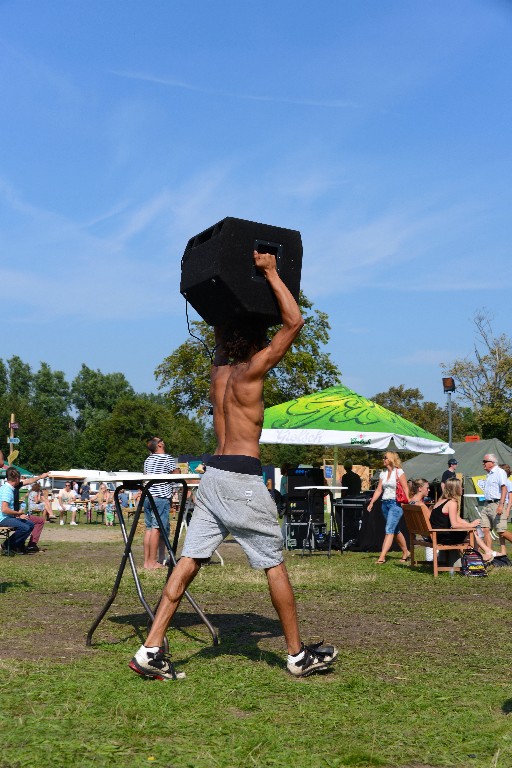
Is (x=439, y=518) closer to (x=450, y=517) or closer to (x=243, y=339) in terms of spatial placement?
(x=450, y=517)

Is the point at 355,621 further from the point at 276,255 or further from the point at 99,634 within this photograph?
the point at 276,255

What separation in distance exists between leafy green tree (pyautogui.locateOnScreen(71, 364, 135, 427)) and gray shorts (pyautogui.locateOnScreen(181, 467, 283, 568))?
347 feet

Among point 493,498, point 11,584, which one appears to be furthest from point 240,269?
point 493,498

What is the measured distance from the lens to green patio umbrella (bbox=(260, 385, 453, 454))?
54.1 feet

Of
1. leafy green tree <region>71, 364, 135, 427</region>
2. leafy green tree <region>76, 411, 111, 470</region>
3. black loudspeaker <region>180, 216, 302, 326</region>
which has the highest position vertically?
leafy green tree <region>71, 364, 135, 427</region>

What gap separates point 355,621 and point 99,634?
7.03 feet

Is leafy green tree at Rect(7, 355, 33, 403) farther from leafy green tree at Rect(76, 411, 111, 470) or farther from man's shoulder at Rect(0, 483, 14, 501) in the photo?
man's shoulder at Rect(0, 483, 14, 501)

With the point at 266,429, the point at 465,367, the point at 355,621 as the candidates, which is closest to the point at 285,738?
the point at 355,621

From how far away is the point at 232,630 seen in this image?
6.98 metres

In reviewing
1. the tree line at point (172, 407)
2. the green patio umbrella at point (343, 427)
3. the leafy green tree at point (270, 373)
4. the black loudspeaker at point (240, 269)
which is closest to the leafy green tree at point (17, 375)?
the tree line at point (172, 407)

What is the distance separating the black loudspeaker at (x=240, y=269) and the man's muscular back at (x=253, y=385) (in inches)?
3.1

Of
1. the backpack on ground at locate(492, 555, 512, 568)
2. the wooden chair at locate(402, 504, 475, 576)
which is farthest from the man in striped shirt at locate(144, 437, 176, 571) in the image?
the backpack on ground at locate(492, 555, 512, 568)

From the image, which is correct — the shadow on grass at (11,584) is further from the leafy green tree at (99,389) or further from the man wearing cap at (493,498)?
Result: the leafy green tree at (99,389)

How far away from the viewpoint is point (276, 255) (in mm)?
5652
